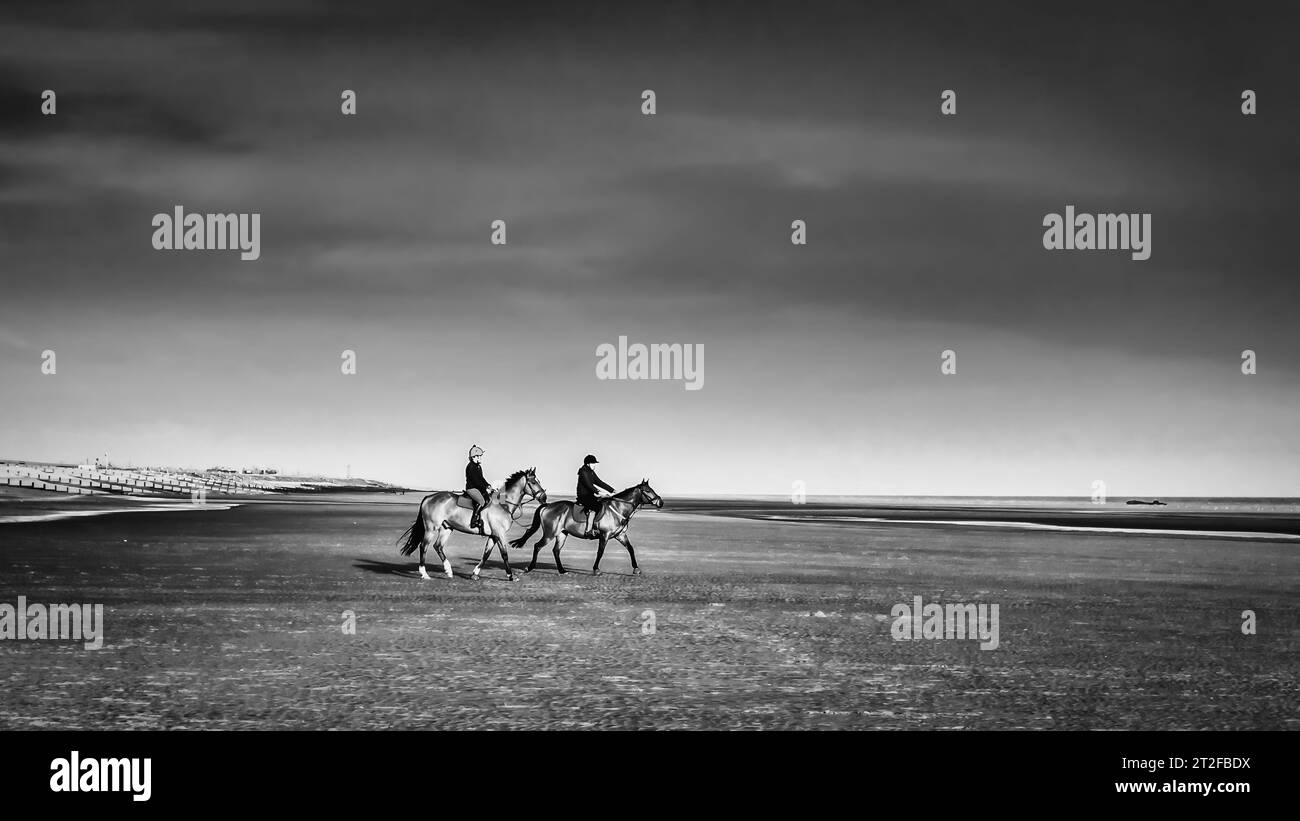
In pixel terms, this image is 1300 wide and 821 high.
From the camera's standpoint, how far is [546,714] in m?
8.29

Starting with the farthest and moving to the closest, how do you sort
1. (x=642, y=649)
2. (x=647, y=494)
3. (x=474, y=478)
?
1. (x=647, y=494)
2. (x=474, y=478)
3. (x=642, y=649)

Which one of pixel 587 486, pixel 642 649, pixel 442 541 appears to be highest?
pixel 587 486

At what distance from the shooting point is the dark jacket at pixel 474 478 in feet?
64.7

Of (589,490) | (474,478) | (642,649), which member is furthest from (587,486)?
(642,649)

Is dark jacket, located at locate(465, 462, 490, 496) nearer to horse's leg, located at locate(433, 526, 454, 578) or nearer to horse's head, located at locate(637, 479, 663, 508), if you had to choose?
horse's leg, located at locate(433, 526, 454, 578)

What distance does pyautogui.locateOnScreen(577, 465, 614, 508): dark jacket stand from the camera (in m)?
21.0

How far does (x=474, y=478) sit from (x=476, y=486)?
158mm

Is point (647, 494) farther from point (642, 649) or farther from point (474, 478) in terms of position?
point (642, 649)

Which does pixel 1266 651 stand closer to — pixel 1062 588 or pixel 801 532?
pixel 1062 588

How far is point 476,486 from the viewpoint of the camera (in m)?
19.7

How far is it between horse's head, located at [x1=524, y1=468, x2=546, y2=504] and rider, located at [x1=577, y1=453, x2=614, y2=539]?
0.76m

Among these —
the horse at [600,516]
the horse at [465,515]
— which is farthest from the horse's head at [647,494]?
the horse at [465,515]
